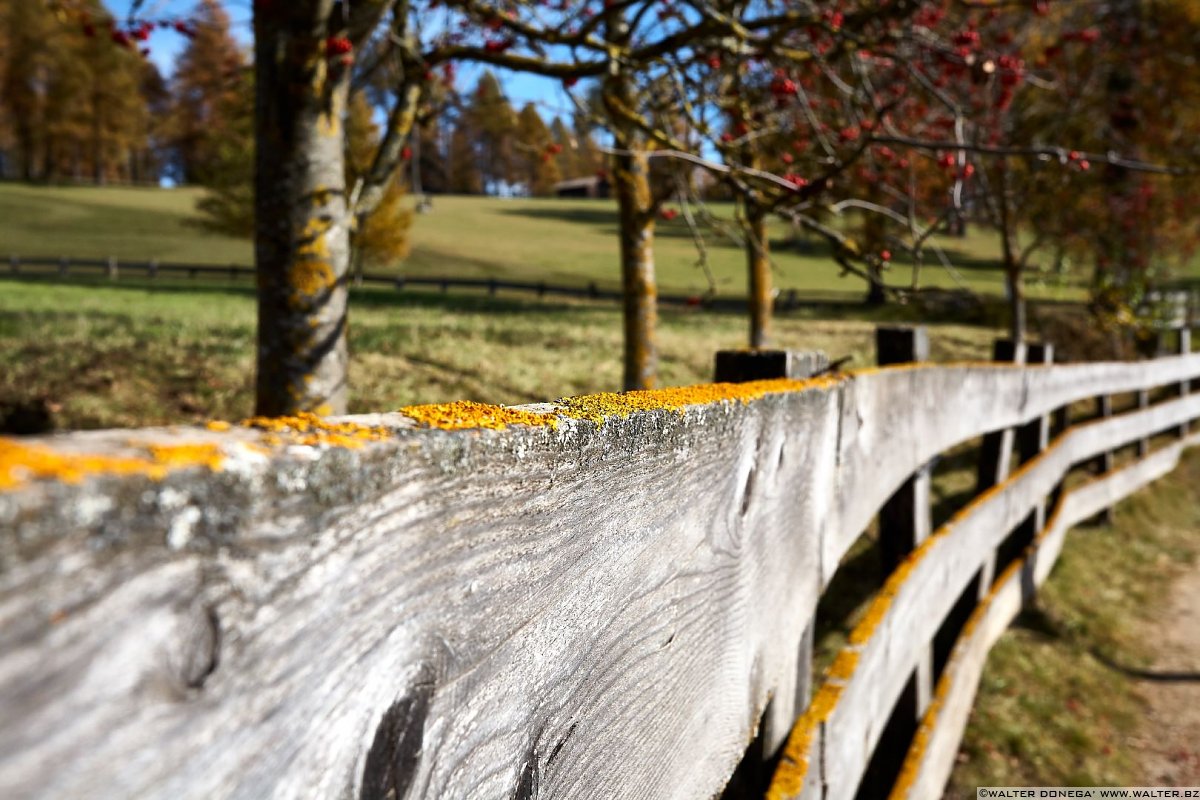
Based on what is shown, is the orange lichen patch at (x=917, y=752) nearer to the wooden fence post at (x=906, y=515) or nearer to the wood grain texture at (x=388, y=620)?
the wooden fence post at (x=906, y=515)

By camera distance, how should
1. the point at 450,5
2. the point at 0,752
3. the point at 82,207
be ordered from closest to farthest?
1. the point at 0,752
2. the point at 450,5
3. the point at 82,207

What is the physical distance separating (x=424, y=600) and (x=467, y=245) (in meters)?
57.4

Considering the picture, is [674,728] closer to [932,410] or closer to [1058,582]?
[932,410]

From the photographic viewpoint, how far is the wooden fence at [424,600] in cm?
45

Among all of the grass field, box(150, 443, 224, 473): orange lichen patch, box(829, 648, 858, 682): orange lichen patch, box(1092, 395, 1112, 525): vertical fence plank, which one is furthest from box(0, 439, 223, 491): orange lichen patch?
the grass field

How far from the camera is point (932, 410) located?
2.95 meters

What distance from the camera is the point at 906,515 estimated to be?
3.25 meters

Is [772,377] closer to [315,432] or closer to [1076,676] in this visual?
[315,432]

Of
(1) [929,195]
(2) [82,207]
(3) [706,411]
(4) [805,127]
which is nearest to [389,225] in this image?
(1) [929,195]

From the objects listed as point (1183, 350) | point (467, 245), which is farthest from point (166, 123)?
point (467, 245)

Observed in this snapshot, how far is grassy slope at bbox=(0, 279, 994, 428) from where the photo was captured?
728 centimetres

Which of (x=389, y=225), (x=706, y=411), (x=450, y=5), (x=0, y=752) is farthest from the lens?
(x=389, y=225)

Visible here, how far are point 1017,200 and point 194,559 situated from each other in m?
15.3

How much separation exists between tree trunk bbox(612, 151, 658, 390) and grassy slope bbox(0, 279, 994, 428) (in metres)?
1.49
